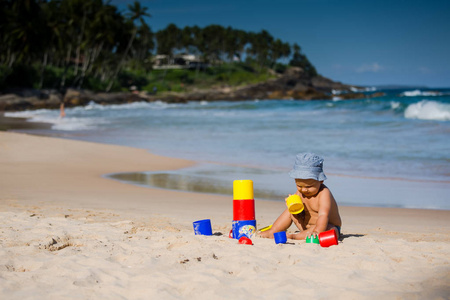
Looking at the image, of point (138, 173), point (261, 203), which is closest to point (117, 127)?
point (138, 173)

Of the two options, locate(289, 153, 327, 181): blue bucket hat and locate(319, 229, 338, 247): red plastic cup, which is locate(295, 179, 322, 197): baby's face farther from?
locate(319, 229, 338, 247): red plastic cup

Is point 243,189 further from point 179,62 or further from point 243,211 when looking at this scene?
point 179,62

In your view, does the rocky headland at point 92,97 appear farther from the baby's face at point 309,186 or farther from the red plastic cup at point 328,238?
the red plastic cup at point 328,238

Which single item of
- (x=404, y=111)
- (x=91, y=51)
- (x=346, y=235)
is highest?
(x=91, y=51)

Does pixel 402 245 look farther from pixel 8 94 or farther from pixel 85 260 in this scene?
pixel 8 94

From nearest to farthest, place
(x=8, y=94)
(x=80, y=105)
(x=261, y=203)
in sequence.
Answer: (x=261, y=203) → (x=8, y=94) → (x=80, y=105)

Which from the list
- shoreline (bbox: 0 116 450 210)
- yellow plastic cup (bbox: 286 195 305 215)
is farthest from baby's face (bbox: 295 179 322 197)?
shoreline (bbox: 0 116 450 210)

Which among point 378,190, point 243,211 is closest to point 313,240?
point 243,211

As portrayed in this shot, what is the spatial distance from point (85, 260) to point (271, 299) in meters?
1.48

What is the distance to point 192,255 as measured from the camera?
380cm

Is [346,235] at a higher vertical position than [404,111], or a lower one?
lower

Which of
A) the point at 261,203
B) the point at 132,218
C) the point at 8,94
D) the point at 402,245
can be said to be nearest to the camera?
the point at 402,245

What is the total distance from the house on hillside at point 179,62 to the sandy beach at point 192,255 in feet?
314

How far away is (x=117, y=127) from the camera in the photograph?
20.9 metres
